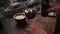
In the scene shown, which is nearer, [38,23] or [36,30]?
[36,30]

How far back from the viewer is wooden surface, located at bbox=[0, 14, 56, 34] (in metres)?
0.96

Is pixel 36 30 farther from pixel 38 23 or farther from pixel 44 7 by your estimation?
pixel 44 7

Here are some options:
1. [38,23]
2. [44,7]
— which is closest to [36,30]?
[38,23]

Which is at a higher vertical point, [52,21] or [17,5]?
[17,5]

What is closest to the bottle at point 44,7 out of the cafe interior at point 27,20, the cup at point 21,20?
the cafe interior at point 27,20

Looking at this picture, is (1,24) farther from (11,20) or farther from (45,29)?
(45,29)

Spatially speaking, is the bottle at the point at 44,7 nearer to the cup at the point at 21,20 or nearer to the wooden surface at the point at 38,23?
the wooden surface at the point at 38,23

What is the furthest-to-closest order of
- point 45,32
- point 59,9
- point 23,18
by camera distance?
point 23,18 < point 45,32 < point 59,9

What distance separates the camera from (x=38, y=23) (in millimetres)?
1031

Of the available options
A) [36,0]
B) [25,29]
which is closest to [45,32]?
[25,29]

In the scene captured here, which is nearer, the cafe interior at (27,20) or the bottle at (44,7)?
the cafe interior at (27,20)

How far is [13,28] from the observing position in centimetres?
101

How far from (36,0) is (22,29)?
546 mm

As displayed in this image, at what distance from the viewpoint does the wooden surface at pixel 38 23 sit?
0.96 m
